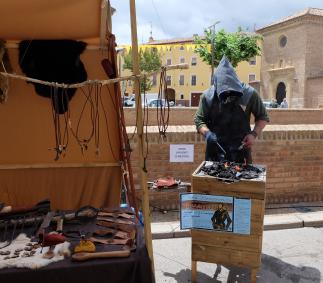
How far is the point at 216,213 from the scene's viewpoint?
3170 millimetres

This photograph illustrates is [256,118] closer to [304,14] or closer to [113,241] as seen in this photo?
[113,241]

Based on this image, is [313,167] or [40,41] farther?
[313,167]

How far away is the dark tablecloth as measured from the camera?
6.79 ft

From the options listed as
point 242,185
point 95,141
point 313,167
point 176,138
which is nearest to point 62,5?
point 95,141

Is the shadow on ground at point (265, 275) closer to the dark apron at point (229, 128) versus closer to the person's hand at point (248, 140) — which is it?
the dark apron at point (229, 128)

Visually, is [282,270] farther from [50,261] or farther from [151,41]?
[151,41]

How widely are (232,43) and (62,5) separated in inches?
1001

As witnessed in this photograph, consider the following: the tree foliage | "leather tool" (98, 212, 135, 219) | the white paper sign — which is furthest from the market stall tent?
the tree foliage

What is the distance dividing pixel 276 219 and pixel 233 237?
2002 millimetres

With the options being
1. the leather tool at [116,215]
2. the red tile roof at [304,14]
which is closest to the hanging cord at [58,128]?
the leather tool at [116,215]

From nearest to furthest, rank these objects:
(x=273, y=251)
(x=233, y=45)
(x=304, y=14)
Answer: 1. (x=273, y=251)
2. (x=233, y=45)
3. (x=304, y=14)

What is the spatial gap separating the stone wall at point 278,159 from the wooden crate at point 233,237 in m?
1.87

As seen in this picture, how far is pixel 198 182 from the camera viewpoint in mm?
3164

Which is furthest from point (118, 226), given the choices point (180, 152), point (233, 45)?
point (233, 45)
